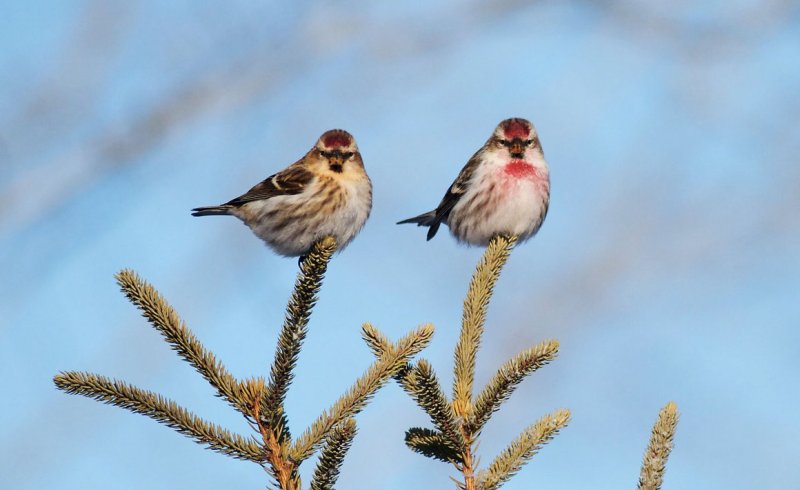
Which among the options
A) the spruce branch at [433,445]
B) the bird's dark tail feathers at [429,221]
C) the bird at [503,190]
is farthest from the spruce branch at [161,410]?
the bird's dark tail feathers at [429,221]

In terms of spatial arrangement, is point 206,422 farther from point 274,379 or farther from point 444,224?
point 444,224

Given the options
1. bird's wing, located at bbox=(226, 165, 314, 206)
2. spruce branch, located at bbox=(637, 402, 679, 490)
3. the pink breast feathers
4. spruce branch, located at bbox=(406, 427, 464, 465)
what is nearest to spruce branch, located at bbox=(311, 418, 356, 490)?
spruce branch, located at bbox=(406, 427, 464, 465)

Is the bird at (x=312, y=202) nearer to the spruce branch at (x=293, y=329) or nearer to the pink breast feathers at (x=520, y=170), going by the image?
the pink breast feathers at (x=520, y=170)

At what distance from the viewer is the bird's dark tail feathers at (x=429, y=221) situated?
23.6ft

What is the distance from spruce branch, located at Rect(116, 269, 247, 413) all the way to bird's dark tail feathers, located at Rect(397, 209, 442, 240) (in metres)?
4.73

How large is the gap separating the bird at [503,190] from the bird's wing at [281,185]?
129 cm

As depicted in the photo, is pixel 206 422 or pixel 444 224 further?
pixel 444 224

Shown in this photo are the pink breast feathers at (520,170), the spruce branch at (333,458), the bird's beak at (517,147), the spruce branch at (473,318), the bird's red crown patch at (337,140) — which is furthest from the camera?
the bird's beak at (517,147)

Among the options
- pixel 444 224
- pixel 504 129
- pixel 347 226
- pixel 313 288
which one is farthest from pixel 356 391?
pixel 444 224

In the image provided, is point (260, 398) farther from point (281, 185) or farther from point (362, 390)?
point (281, 185)

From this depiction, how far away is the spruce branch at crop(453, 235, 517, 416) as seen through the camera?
2.61 meters

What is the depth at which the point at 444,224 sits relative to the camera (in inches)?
283

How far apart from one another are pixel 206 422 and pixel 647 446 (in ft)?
3.71

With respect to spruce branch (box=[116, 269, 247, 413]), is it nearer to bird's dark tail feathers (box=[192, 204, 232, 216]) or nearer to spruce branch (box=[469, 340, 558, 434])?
spruce branch (box=[469, 340, 558, 434])
